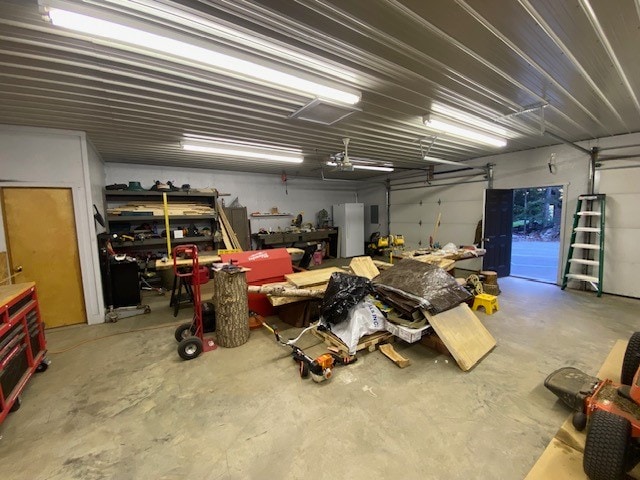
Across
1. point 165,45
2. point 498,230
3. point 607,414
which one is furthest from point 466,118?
point 165,45

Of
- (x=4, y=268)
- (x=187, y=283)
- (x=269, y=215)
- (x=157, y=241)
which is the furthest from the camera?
(x=269, y=215)

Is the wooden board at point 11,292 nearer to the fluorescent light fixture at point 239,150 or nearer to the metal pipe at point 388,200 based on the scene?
the fluorescent light fixture at point 239,150

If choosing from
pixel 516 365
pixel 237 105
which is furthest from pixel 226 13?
pixel 516 365

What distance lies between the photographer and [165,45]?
6.14ft

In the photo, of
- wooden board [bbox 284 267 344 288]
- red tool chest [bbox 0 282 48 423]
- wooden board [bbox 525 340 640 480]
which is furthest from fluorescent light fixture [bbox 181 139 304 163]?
wooden board [bbox 525 340 640 480]

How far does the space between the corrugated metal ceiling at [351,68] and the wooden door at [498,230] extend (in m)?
1.91

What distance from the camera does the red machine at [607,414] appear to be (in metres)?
1.41

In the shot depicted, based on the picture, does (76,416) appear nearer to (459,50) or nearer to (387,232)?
(459,50)

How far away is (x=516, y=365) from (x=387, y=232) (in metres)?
6.96

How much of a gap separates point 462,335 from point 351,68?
2.99 m

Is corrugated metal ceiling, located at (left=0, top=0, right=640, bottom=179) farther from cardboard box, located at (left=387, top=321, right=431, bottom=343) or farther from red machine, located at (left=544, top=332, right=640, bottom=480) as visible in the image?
cardboard box, located at (left=387, top=321, right=431, bottom=343)

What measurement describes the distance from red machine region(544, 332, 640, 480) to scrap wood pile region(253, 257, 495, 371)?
791 millimetres

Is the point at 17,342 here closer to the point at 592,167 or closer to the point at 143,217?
the point at 143,217

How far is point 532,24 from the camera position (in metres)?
1.94
